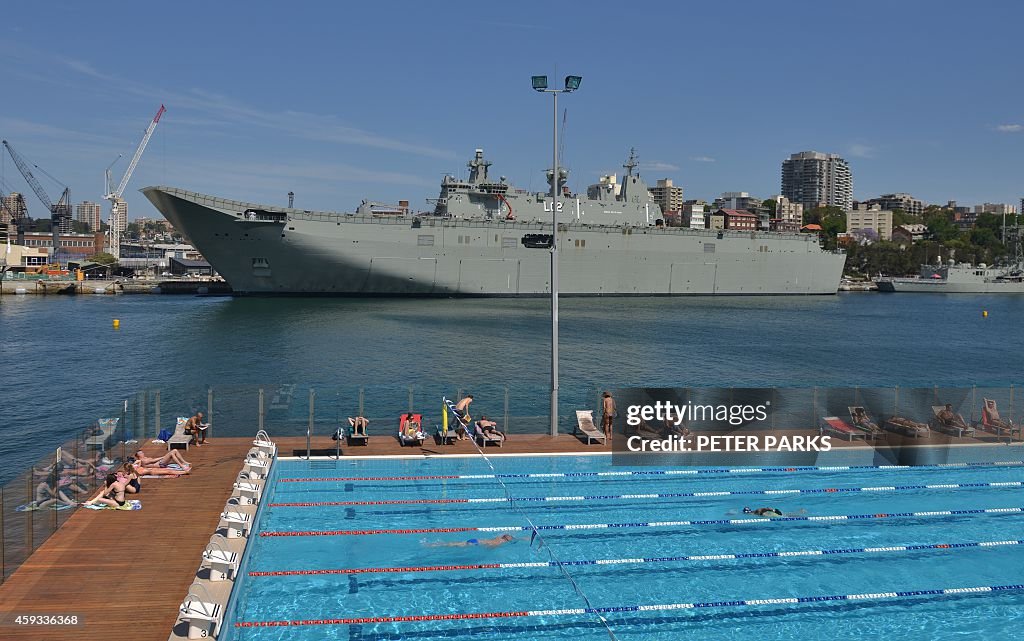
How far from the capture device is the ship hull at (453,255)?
6438 cm

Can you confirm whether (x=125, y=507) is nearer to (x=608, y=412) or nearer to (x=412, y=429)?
(x=412, y=429)

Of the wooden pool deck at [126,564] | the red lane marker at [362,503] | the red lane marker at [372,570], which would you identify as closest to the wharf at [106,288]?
the red lane marker at [362,503]

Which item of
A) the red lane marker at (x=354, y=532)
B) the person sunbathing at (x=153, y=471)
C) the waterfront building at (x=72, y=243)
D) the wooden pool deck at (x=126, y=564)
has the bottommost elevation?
the red lane marker at (x=354, y=532)

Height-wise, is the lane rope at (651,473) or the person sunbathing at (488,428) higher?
the person sunbathing at (488,428)

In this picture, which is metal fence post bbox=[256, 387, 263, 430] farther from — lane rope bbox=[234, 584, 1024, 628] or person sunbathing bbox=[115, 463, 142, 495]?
lane rope bbox=[234, 584, 1024, 628]

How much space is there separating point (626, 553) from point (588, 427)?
592 cm

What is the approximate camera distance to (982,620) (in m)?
10.2

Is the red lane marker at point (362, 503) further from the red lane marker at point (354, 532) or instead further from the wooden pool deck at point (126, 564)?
the red lane marker at point (354, 532)

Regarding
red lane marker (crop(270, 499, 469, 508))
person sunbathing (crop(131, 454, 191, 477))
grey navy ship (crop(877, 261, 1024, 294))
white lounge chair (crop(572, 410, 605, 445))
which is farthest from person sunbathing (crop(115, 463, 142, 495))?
grey navy ship (crop(877, 261, 1024, 294))

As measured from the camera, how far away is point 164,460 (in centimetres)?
1456

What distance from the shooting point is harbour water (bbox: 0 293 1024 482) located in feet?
101

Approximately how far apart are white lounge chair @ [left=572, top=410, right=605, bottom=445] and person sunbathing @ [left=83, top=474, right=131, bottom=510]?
9.62 metres

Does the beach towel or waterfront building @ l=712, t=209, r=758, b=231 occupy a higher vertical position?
waterfront building @ l=712, t=209, r=758, b=231

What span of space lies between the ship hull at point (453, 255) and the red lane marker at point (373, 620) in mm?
56914
